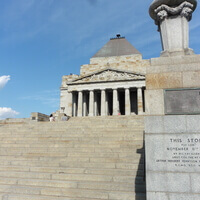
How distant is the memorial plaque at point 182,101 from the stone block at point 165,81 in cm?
17

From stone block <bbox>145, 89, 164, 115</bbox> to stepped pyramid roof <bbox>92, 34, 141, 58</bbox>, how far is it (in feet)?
119

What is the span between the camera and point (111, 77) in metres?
30.0

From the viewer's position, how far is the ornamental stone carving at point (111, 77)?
29405 millimetres

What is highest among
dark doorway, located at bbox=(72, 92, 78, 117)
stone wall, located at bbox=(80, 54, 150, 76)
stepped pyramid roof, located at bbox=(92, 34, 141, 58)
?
stepped pyramid roof, located at bbox=(92, 34, 141, 58)

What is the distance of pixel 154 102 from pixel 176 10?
3.14m

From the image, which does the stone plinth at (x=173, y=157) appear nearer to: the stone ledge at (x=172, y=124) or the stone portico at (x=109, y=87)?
the stone ledge at (x=172, y=124)

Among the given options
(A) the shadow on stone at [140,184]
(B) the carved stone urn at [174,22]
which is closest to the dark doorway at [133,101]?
(A) the shadow on stone at [140,184]

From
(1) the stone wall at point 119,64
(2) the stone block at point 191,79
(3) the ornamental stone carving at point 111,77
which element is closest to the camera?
(2) the stone block at point 191,79

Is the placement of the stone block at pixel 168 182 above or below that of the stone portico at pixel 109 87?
below

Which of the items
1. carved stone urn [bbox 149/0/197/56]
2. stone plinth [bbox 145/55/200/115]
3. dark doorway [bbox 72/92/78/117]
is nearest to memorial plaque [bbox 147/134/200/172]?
stone plinth [bbox 145/55/200/115]

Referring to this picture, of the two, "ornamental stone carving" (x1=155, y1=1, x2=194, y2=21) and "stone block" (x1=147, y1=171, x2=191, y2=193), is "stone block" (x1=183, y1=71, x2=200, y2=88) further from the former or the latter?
"stone block" (x1=147, y1=171, x2=191, y2=193)

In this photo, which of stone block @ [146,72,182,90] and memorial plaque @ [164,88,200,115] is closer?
memorial plaque @ [164,88,200,115]

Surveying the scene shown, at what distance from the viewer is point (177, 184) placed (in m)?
4.47

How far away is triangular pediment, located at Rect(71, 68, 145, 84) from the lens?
29.4 meters
